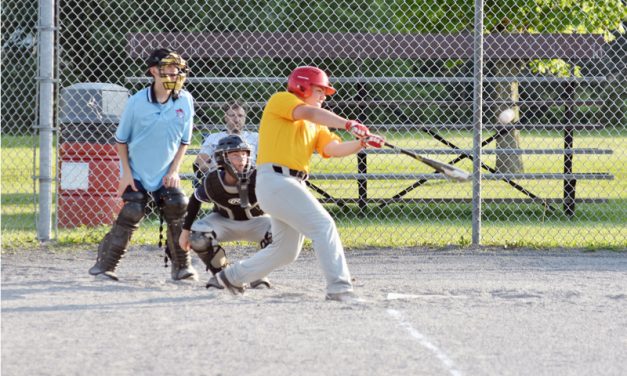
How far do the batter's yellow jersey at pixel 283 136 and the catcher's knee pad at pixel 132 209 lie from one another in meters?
1.23

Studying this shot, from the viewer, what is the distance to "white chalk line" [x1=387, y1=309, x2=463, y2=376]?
17.6ft

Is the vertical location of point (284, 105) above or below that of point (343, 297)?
above

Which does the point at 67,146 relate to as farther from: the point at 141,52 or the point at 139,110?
the point at 139,110

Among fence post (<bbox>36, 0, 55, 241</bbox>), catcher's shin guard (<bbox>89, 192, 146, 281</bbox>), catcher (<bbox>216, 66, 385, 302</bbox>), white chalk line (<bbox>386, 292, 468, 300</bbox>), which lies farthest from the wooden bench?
catcher (<bbox>216, 66, 385, 302</bbox>)

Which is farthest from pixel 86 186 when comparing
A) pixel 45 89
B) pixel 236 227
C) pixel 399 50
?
pixel 399 50

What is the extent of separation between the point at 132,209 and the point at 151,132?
1.93 feet

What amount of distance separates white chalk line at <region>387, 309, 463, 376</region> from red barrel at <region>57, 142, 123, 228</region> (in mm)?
5707

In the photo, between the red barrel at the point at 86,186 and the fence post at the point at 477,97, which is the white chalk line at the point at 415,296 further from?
the red barrel at the point at 86,186

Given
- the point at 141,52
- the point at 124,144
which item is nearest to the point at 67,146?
the point at 141,52

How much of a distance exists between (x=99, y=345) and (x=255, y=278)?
6.06 feet

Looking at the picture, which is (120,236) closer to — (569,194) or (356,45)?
(356,45)

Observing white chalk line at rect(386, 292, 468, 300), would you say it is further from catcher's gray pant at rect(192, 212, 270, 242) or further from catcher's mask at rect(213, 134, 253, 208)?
catcher's mask at rect(213, 134, 253, 208)

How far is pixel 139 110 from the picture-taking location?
791cm

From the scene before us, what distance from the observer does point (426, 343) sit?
594 centimetres
